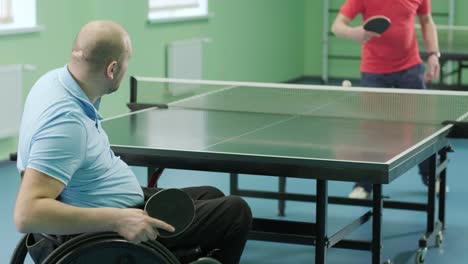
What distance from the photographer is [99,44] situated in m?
2.71

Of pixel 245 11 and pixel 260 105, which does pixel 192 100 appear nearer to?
pixel 260 105

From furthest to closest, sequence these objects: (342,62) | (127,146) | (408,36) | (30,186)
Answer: (342,62)
(408,36)
(127,146)
(30,186)

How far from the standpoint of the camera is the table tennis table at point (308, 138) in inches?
131

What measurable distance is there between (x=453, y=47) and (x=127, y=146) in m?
4.84

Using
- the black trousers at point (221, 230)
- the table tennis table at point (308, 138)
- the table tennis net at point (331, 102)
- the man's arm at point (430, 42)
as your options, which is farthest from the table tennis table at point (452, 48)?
the black trousers at point (221, 230)

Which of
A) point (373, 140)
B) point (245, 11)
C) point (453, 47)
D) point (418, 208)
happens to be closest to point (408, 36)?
point (418, 208)

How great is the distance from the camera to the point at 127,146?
354cm

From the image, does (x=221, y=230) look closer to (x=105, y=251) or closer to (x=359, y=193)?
(x=105, y=251)

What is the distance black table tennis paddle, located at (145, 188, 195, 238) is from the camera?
8.91 feet

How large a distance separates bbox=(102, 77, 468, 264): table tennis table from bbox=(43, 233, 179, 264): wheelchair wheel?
0.70 m

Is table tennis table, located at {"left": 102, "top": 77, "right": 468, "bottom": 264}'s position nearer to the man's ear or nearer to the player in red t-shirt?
the player in red t-shirt

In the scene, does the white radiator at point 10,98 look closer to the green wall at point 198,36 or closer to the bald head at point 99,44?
the green wall at point 198,36

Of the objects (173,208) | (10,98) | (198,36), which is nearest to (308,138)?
(173,208)

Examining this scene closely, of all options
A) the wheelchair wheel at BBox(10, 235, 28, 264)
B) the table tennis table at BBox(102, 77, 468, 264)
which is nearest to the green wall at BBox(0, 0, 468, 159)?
the table tennis table at BBox(102, 77, 468, 264)
